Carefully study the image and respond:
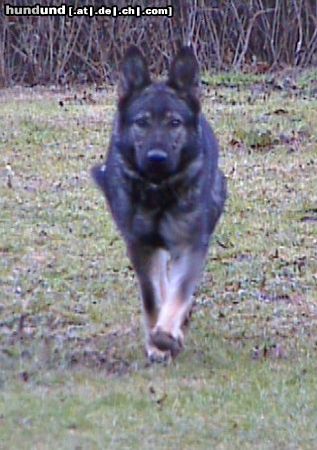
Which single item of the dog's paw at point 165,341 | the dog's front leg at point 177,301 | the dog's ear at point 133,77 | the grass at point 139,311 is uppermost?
the dog's ear at point 133,77

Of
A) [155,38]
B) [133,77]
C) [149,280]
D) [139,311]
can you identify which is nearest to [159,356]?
[149,280]

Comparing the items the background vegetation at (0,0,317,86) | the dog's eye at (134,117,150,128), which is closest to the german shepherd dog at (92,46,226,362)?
the dog's eye at (134,117,150,128)

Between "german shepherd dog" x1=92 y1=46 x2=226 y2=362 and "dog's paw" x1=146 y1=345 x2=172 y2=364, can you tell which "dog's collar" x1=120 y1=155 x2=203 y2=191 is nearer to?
"german shepherd dog" x1=92 y1=46 x2=226 y2=362

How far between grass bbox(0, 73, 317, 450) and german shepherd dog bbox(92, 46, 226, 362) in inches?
12.0

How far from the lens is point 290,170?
41.0 feet

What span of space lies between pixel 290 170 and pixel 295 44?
606 centimetres

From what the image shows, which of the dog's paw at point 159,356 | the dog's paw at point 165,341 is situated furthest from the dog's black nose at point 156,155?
the dog's paw at point 159,356

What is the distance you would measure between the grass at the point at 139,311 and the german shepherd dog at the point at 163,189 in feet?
1.00

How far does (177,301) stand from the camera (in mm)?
7000

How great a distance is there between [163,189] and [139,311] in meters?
1.21

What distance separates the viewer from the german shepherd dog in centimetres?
697

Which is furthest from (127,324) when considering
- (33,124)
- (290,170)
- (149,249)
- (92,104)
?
(92,104)

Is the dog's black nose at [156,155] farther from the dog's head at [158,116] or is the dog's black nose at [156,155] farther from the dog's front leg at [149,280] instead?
the dog's front leg at [149,280]

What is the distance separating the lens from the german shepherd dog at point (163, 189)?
697 cm
